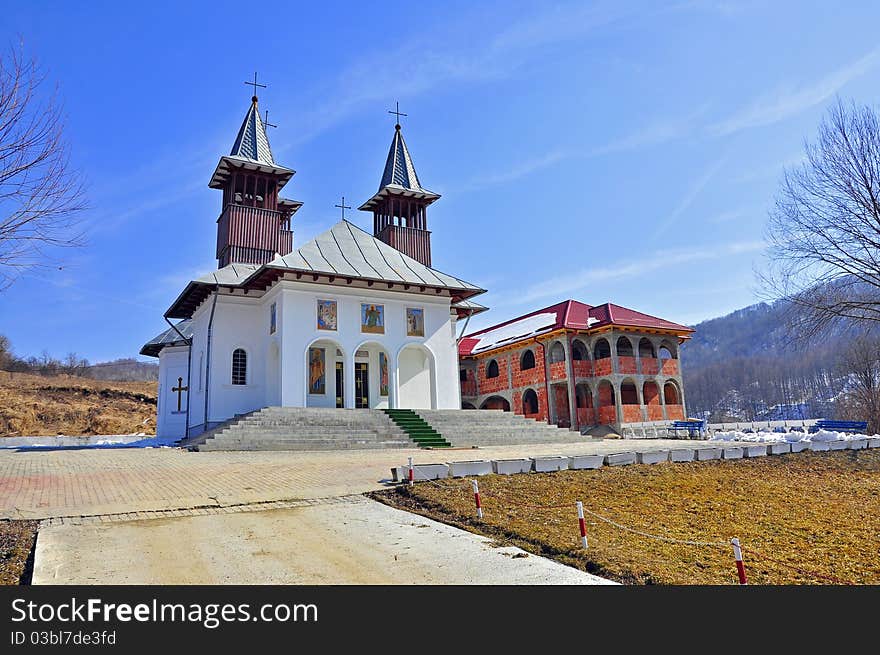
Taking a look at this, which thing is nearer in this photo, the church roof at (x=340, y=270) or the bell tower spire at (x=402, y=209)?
the church roof at (x=340, y=270)

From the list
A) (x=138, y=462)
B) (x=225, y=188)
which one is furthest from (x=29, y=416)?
(x=138, y=462)

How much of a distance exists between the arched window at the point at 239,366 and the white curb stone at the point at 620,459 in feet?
57.2

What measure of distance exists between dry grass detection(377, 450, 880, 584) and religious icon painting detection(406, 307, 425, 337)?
14607mm

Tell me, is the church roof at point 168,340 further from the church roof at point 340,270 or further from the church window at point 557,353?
the church window at point 557,353

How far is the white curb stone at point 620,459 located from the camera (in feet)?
42.6

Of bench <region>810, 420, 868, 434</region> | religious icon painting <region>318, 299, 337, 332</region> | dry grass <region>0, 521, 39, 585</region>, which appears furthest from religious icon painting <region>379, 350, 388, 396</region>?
dry grass <region>0, 521, 39, 585</region>

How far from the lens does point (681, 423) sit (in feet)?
95.2

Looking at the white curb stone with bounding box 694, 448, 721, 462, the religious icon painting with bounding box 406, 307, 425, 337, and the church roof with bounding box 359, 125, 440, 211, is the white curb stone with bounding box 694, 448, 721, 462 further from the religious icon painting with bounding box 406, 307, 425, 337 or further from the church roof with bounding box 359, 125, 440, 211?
the church roof with bounding box 359, 125, 440, 211

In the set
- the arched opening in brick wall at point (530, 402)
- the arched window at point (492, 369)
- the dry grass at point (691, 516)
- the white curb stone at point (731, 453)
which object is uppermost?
the arched window at point (492, 369)

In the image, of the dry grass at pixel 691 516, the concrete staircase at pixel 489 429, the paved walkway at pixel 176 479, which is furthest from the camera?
the concrete staircase at pixel 489 429

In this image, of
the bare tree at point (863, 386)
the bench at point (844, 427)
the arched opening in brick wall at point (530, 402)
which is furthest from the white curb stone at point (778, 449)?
the arched opening in brick wall at point (530, 402)

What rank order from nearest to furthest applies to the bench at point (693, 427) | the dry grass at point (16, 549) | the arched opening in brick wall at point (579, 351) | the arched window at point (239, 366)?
the dry grass at point (16, 549), the arched window at point (239, 366), the bench at point (693, 427), the arched opening in brick wall at point (579, 351)
